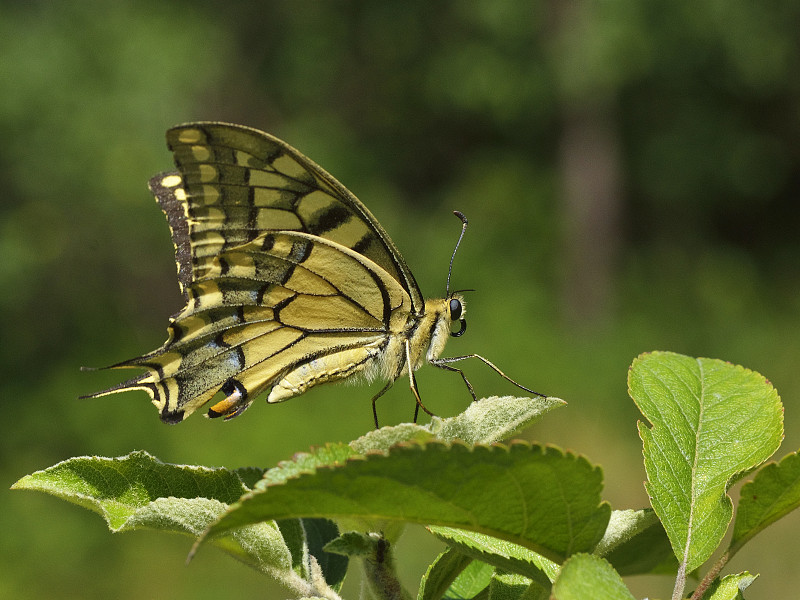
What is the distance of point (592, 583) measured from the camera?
34.9 inches

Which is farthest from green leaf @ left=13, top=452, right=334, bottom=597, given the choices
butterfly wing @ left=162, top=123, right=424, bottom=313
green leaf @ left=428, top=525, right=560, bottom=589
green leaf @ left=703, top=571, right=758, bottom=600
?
butterfly wing @ left=162, top=123, right=424, bottom=313

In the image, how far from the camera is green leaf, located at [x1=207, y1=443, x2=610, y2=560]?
2.68 feet

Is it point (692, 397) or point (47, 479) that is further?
point (692, 397)

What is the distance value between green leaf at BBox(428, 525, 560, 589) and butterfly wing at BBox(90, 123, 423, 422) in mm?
1178

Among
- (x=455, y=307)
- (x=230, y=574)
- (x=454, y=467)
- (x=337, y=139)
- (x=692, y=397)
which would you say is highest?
(x=454, y=467)

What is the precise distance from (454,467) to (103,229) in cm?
822

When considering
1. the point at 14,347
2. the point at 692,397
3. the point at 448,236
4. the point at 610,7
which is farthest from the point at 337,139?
the point at 692,397

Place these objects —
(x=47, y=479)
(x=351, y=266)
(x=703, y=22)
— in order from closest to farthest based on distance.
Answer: (x=47, y=479)
(x=351, y=266)
(x=703, y=22)

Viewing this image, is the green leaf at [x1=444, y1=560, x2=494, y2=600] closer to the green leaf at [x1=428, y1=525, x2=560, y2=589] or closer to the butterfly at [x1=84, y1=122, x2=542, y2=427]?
the green leaf at [x1=428, y1=525, x2=560, y2=589]

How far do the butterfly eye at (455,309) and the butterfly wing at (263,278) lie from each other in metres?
0.12

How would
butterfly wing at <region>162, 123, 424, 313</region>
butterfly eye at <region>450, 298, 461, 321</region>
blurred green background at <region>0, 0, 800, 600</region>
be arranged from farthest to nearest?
blurred green background at <region>0, 0, 800, 600</region>
butterfly eye at <region>450, 298, 461, 321</region>
butterfly wing at <region>162, 123, 424, 313</region>

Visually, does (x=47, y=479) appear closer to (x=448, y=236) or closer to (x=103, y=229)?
(x=103, y=229)

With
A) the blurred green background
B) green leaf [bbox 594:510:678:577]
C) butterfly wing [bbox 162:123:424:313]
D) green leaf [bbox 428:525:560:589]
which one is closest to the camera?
green leaf [bbox 428:525:560:589]

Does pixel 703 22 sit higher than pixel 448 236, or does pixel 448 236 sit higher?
pixel 703 22
